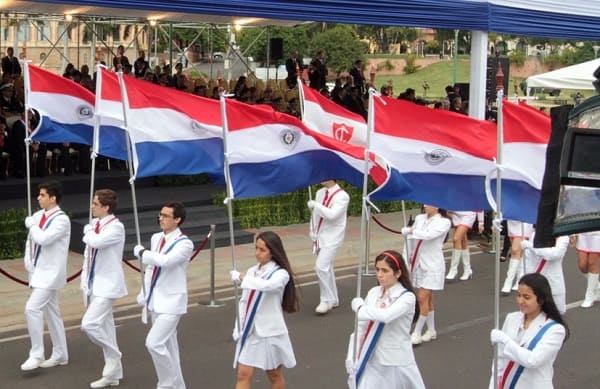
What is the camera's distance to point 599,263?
1298 cm

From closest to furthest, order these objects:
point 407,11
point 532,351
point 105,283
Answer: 1. point 532,351
2. point 105,283
3. point 407,11

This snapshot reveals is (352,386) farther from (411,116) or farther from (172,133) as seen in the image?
(172,133)

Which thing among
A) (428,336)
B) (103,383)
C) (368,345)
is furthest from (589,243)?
(103,383)

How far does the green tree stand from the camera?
5210 cm

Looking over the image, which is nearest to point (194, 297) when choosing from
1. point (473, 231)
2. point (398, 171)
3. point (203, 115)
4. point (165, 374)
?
point (203, 115)

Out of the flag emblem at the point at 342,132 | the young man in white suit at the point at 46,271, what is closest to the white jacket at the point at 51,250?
the young man in white suit at the point at 46,271

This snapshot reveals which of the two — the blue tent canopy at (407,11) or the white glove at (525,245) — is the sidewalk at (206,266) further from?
the blue tent canopy at (407,11)

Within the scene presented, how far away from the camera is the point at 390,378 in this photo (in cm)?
717

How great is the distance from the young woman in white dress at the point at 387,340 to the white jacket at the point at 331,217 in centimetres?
490

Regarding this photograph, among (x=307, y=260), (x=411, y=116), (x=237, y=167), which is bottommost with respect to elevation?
(x=307, y=260)

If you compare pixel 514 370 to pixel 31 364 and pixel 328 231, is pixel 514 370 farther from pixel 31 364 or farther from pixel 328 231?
pixel 328 231

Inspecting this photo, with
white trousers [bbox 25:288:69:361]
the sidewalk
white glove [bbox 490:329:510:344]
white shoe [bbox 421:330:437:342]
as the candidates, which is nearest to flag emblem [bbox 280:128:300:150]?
the sidewalk

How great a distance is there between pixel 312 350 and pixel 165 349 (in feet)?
8.39

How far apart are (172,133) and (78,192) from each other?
869 centimetres
